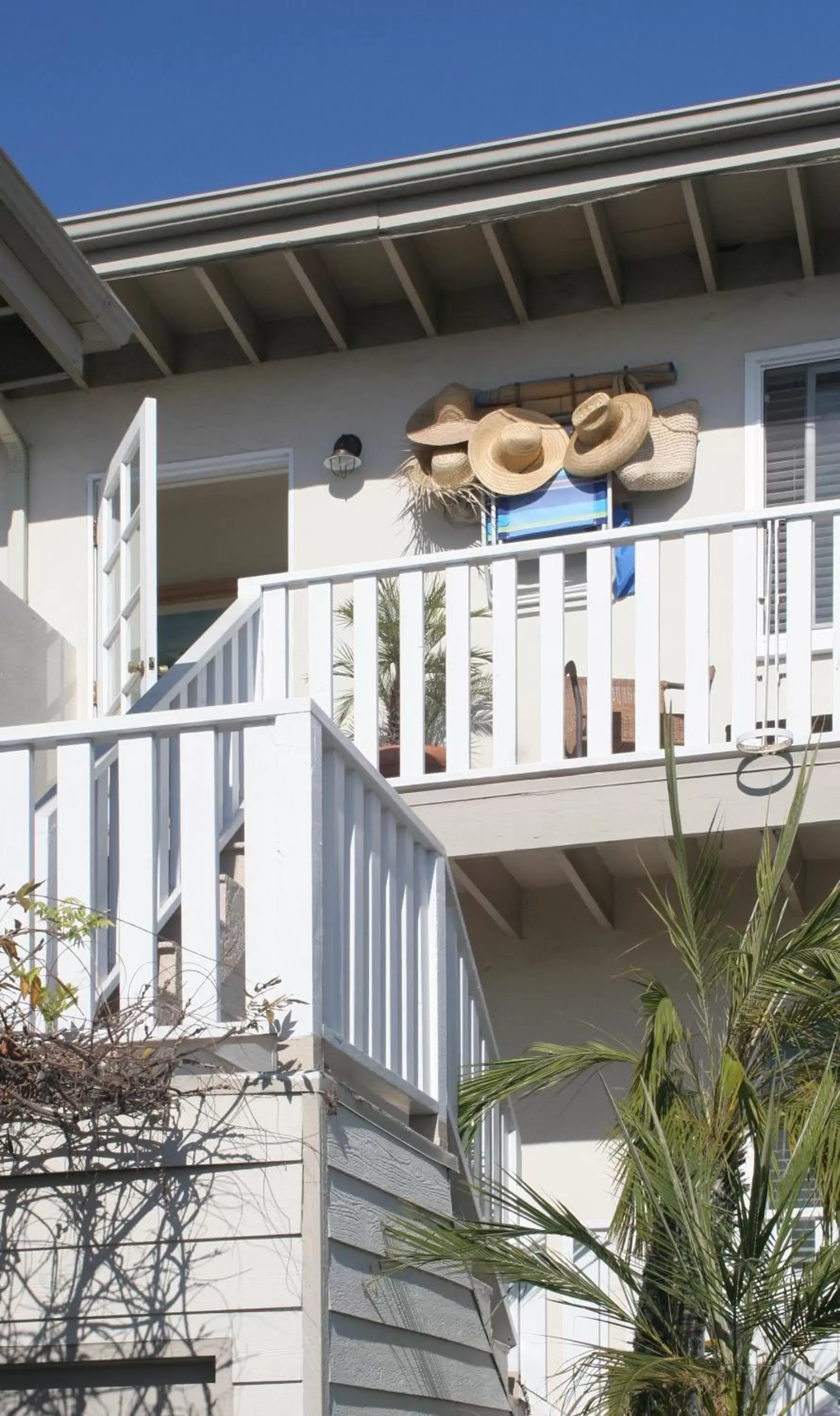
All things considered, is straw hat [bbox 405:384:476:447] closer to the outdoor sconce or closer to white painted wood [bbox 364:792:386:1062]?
the outdoor sconce

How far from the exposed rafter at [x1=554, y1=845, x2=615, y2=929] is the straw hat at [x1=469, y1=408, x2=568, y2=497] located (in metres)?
2.02

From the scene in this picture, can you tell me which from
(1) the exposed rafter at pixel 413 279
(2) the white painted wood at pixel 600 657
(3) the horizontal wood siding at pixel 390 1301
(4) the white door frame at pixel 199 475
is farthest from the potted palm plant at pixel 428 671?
(3) the horizontal wood siding at pixel 390 1301

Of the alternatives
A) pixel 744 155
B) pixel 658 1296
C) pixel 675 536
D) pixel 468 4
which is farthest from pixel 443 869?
pixel 468 4

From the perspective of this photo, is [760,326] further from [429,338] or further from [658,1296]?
[658,1296]

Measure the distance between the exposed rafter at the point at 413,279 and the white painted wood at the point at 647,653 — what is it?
2616 mm

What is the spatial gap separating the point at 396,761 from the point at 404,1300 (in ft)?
9.39

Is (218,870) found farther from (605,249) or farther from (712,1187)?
(605,249)

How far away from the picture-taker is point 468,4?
11.8m

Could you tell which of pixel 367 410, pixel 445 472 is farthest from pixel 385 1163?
pixel 367 410

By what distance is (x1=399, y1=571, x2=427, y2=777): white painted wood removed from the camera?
710 centimetres

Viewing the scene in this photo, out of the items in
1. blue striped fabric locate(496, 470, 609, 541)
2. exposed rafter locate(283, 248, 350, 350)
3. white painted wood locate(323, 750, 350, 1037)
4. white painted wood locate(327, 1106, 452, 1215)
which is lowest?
white painted wood locate(327, 1106, 452, 1215)

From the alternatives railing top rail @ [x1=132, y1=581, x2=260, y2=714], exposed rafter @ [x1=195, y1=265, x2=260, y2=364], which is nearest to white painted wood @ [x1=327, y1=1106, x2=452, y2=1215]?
railing top rail @ [x1=132, y1=581, x2=260, y2=714]

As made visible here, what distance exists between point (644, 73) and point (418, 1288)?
5.86 metres

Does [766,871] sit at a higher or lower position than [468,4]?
lower
